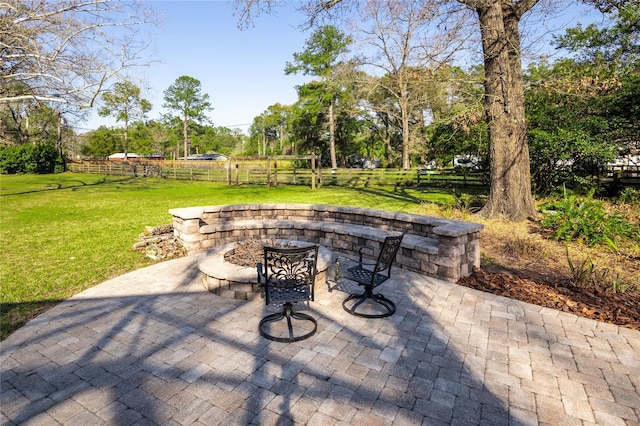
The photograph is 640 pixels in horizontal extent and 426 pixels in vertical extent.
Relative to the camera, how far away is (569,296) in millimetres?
4625

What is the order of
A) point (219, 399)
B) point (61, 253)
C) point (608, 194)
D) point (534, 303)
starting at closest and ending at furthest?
1. point (219, 399)
2. point (534, 303)
3. point (61, 253)
4. point (608, 194)

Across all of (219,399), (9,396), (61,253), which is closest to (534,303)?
(219,399)

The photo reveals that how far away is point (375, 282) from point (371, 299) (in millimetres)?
525

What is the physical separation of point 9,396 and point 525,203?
34.9ft

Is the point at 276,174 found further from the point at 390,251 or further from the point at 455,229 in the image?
the point at 390,251

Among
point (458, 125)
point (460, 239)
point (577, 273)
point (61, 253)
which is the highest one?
point (458, 125)

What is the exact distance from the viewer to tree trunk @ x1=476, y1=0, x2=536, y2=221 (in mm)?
8812

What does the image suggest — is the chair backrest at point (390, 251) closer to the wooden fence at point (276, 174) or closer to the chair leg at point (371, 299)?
the chair leg at point (371, 299)

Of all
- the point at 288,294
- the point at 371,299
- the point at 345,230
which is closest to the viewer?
the point at 288,294

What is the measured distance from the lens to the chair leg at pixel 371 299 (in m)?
4.12

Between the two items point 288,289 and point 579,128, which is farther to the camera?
point 579,128

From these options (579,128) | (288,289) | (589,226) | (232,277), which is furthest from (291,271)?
(579,128)

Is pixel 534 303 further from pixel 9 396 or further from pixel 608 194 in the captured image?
pixel 608 194

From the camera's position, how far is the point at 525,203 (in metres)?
9.11
